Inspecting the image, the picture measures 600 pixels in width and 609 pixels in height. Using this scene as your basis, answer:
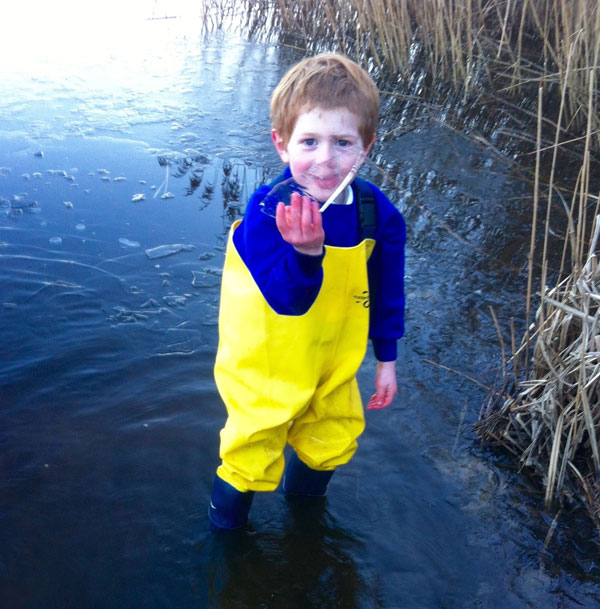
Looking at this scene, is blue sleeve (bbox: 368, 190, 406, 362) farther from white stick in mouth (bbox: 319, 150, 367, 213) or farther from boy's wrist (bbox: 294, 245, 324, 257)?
boy's wrist (bbox: 294, 245, 324, 257)

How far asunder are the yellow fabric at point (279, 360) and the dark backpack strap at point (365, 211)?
1.2 inches

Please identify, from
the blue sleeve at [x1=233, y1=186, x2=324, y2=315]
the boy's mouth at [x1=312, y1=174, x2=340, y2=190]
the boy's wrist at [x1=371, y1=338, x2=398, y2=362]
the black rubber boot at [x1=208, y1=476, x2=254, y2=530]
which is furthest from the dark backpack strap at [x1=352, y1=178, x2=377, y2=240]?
the black rubber boot at [x1=208, y1=476, x2=254, y2=530]

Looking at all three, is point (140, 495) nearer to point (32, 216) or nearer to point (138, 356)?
point (138, 356)

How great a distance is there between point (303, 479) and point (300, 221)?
1.27 m

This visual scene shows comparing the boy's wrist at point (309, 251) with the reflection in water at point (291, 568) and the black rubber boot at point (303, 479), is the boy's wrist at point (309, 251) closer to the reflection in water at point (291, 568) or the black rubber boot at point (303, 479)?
the black rubber boot at point (303, 479)

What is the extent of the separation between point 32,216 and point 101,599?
284 cm

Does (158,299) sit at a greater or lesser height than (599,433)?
lesser

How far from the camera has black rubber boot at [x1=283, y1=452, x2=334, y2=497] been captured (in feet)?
8.46

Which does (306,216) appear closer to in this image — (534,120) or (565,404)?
(565,404)

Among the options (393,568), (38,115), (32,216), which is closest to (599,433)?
(393,568)

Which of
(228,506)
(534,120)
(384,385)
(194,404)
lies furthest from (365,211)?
(534,120)

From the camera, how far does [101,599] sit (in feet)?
7.47

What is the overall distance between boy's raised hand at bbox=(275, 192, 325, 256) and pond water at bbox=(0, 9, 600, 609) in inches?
52.3

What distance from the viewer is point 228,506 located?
2371 mm
